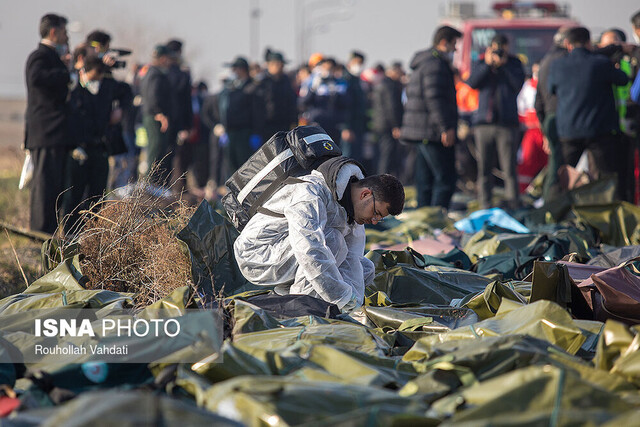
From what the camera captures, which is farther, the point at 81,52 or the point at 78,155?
the point at 81,52

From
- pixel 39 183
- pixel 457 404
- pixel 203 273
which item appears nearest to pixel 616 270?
pixel 457 404

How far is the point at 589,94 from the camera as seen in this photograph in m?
8.66

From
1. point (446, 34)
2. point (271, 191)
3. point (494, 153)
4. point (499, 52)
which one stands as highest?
point (446, 34)

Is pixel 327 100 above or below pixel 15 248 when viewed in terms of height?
above

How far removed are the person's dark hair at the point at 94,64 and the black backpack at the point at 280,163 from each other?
334cm

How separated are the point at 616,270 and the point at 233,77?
884cm

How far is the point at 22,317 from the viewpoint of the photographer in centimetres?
413

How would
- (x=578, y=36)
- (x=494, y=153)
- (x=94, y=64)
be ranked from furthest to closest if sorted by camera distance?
(x=494, y=153), (x=578, y=36), (x=94, y=64)

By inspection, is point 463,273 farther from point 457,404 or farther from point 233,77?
point 233,77

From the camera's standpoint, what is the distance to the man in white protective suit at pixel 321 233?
4410mm

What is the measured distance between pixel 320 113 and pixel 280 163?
8.46 metres

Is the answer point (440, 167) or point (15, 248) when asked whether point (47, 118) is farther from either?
point (440, 167)

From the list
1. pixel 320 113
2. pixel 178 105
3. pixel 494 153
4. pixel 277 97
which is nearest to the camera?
pixel 494 153

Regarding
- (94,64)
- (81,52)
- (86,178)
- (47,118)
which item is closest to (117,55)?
(94,64)
